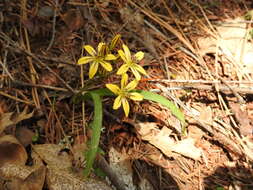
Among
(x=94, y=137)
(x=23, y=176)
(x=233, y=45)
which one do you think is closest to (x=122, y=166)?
(x=94, y=137)

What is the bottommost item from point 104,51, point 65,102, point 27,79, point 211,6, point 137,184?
point 137,184

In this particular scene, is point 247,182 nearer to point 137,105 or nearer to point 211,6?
point 137,105

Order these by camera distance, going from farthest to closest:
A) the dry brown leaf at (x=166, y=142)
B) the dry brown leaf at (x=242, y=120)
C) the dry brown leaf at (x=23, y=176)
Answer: the dry brown leaf at (x=242, y=120) → the dry brown leaf at (x=166, y=142) → the dry brown leaf at (x=23, y=176)

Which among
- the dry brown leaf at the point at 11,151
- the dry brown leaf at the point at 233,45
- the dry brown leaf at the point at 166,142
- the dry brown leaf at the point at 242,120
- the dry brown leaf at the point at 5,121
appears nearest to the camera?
the dry brown leaf at the point at 11,151

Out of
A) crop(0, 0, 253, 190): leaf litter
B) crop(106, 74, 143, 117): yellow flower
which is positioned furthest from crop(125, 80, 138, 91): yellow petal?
crop(0, 0, 253, 190): leaf litter

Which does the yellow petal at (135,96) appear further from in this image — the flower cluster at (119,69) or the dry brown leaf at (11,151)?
the dry brown leaf at (11,151)

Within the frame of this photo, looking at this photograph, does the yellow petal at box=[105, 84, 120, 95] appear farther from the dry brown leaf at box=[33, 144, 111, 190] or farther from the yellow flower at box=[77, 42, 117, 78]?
the dry brown leaf at box=[33, 144, 111, 190]

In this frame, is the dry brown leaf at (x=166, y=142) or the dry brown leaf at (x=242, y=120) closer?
the dry brown leaf at (x=166, y=142)

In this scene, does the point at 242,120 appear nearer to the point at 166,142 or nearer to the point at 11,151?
the point at 166,142

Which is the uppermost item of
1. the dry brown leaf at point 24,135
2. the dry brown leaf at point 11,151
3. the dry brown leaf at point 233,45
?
the dry brown leaf at point 233,45

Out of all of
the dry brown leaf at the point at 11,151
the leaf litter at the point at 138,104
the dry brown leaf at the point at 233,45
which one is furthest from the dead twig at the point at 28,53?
the dry brown leaf at the point at 233,45

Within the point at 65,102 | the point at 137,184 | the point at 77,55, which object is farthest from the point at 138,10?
the point at 137,184
